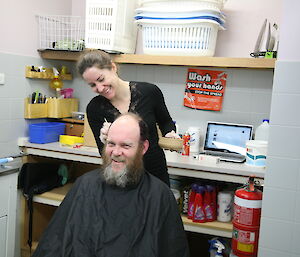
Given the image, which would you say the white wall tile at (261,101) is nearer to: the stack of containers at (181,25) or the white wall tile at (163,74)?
the stack of containers at (181,25)

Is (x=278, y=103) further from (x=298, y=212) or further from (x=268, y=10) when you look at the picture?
(x=268, y=10)

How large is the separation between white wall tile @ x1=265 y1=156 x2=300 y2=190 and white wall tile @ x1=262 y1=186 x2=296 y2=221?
33 millimetres

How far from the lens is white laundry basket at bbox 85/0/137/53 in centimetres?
285

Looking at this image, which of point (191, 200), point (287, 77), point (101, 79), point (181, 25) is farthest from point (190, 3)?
point (191, 200)

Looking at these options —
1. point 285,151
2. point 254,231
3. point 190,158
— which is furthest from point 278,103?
point 190,158

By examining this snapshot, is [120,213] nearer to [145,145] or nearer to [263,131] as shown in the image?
[145,145]

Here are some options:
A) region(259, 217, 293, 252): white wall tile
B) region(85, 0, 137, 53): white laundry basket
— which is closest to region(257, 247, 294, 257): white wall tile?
region(259, 217, 293, 252): white wall tile

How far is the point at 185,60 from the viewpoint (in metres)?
2.78

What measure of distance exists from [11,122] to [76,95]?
76 centimetres

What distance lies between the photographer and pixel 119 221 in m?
1.72

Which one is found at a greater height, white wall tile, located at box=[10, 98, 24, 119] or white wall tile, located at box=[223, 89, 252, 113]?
white wall tile, located at box=[223, 89, 252, 113]

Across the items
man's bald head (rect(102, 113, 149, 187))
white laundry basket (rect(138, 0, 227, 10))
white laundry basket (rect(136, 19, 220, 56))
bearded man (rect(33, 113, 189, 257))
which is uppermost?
white laundry basket (rect(138, 0, 227, 10))

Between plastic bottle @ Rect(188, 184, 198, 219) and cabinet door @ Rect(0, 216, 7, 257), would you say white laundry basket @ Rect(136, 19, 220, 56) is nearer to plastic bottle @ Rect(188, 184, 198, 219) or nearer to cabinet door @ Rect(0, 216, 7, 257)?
plastic bottle @ Rect(188, 184, 198, 219)

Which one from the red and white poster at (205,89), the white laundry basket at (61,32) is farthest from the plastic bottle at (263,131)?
the white laundry basket at (61,32)
